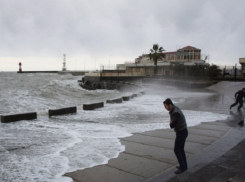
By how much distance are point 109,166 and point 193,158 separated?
1879 millimetres

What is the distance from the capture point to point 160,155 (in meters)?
6.20

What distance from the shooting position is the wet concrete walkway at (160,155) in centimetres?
497

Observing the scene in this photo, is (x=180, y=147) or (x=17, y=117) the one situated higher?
(x=180, y=147)

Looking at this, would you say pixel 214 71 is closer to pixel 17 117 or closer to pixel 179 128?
pixel 17 117

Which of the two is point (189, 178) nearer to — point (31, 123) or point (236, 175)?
point (236, 175)

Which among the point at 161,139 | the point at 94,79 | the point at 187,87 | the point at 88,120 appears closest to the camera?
the point at 161,139

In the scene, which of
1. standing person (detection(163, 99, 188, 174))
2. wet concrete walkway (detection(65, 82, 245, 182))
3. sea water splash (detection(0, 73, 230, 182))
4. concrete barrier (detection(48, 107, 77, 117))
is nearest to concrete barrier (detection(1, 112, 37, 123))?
sea water splash (detection(0, 73, 230, 182))

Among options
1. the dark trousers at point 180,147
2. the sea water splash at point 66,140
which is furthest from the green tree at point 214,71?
the dark trousers at point 180,147

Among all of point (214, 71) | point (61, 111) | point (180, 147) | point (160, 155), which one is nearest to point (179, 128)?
point (180, 147)

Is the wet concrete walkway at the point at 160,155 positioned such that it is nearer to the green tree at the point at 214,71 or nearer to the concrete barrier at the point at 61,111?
the concrete barrier at the point at 61,111

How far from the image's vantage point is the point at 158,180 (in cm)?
472

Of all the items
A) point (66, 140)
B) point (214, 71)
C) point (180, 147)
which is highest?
point (214, 71)

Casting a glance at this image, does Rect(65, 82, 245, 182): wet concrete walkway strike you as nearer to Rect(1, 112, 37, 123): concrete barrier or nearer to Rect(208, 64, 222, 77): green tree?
Rect(1, 112, 37, 123): concrete barrier

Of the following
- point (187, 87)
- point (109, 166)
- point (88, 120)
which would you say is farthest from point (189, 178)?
point (187, 87)
